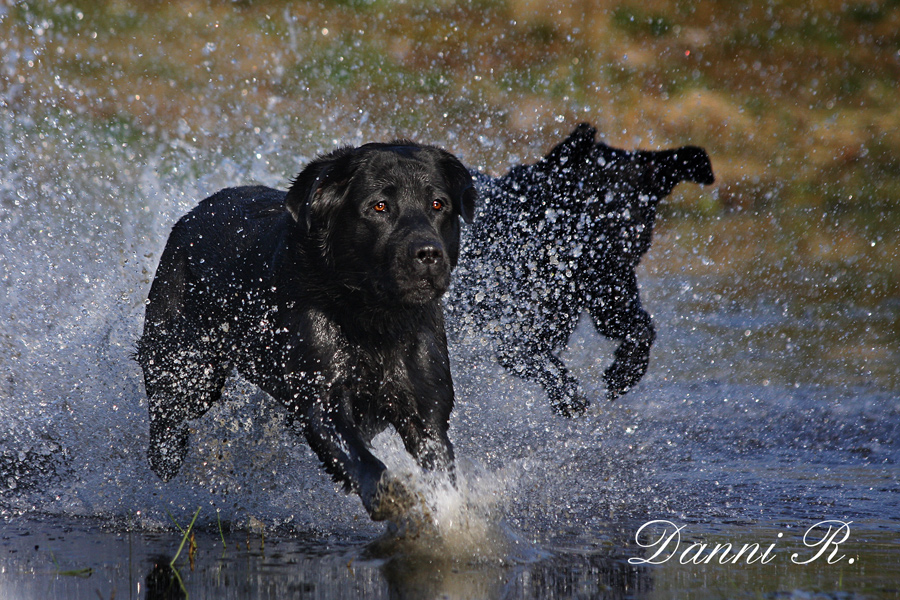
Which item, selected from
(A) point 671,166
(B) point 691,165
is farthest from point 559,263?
(B) point 691,165

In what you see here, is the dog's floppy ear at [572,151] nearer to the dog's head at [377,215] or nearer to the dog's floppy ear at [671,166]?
the dog's floppy ear at [671,166]

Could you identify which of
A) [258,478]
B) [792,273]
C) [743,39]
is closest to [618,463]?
[258,478]

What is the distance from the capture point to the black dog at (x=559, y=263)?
19.1 feet

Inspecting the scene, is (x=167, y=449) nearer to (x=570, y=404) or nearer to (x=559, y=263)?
(x=570, y=404)

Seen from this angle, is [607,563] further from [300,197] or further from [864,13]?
[864,13]

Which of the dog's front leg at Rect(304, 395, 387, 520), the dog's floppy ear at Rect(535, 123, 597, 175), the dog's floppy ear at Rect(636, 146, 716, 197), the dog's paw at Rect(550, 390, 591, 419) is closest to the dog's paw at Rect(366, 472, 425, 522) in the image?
the dog's front leg at Rect(304, 395, 387, 520)

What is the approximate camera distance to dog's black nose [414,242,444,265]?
3.61m

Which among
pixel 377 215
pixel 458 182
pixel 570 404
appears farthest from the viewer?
pixel 570 404

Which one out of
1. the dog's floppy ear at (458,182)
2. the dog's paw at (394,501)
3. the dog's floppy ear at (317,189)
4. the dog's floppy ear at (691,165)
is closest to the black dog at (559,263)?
the dog's floppy ear at (691,165)

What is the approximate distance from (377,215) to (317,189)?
0.88ft

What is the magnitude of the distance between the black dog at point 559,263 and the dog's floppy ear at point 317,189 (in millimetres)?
1987

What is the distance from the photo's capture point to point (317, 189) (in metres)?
3.87

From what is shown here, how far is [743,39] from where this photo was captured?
15.0 meters

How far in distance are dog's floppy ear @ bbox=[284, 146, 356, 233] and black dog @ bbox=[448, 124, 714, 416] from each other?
1.99 meters
